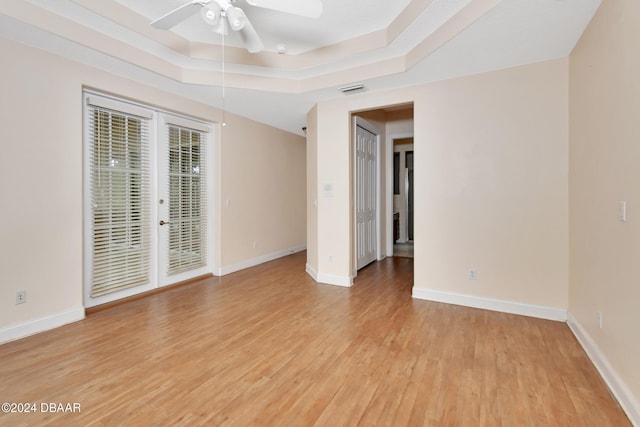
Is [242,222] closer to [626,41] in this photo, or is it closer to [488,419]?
[488,419]

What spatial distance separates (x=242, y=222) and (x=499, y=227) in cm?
392

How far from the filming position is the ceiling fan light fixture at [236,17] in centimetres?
220

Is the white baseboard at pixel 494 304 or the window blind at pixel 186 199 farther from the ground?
the window blind at pixel 186 199

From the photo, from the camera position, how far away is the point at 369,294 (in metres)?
3.91

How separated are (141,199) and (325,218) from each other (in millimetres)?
2497

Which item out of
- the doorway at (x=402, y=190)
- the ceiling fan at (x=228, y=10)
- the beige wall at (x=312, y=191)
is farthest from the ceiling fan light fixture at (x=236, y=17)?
the doorway at (x=402, y=190)

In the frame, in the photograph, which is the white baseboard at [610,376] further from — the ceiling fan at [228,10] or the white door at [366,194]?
the ceiling fan at [228,10]

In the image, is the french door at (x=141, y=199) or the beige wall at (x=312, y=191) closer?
the french door at (x=141, y=199)

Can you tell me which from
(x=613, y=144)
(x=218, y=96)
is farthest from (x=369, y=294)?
(x=218, y=96)

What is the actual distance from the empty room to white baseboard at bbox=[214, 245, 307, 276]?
9 cm

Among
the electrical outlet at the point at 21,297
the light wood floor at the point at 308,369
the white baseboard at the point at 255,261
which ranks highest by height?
the electrical outlet at the point at 21,297

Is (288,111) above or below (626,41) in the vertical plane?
above

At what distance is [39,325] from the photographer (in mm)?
2797

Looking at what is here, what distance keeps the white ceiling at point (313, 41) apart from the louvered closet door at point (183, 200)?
2.07 feet
